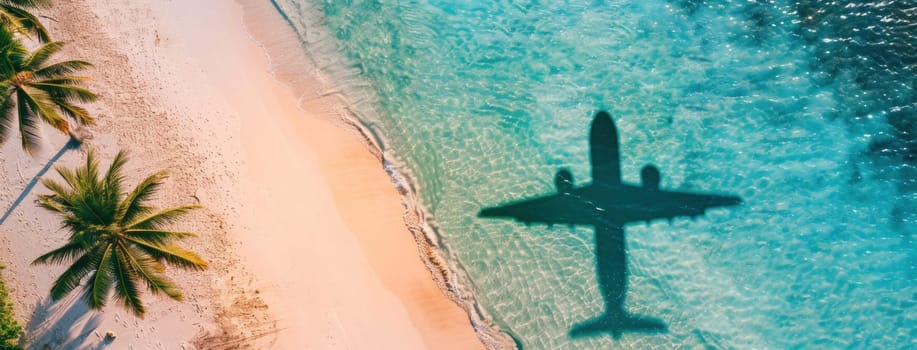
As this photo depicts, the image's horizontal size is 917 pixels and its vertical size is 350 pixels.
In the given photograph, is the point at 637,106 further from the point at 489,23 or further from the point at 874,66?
the point at 874,66

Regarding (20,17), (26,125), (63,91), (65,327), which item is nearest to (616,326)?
(65,327)

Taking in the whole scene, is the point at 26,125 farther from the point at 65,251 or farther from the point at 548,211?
the point at 548,211

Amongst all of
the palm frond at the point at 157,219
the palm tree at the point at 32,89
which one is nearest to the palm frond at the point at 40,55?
the palm tree at the point at 32,89

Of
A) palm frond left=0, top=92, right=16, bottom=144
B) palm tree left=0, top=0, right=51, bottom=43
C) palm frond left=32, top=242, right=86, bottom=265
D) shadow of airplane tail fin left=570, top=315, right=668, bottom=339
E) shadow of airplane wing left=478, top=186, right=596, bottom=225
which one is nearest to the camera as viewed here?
palm frond left=32, top=242, right=86, bottom=265

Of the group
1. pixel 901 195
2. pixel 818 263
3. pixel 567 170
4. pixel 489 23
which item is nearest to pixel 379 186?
pixel 567 170

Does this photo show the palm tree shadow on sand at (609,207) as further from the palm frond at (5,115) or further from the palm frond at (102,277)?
the palm frond at (5,115)

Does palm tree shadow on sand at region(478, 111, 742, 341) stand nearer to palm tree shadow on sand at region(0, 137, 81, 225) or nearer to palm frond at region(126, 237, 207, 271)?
palm frond at region(126, 237, 207, 271)

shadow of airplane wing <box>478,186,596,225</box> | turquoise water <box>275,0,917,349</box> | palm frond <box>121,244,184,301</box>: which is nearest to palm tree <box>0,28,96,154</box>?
palm frond <box>121,244,184,301</box>
